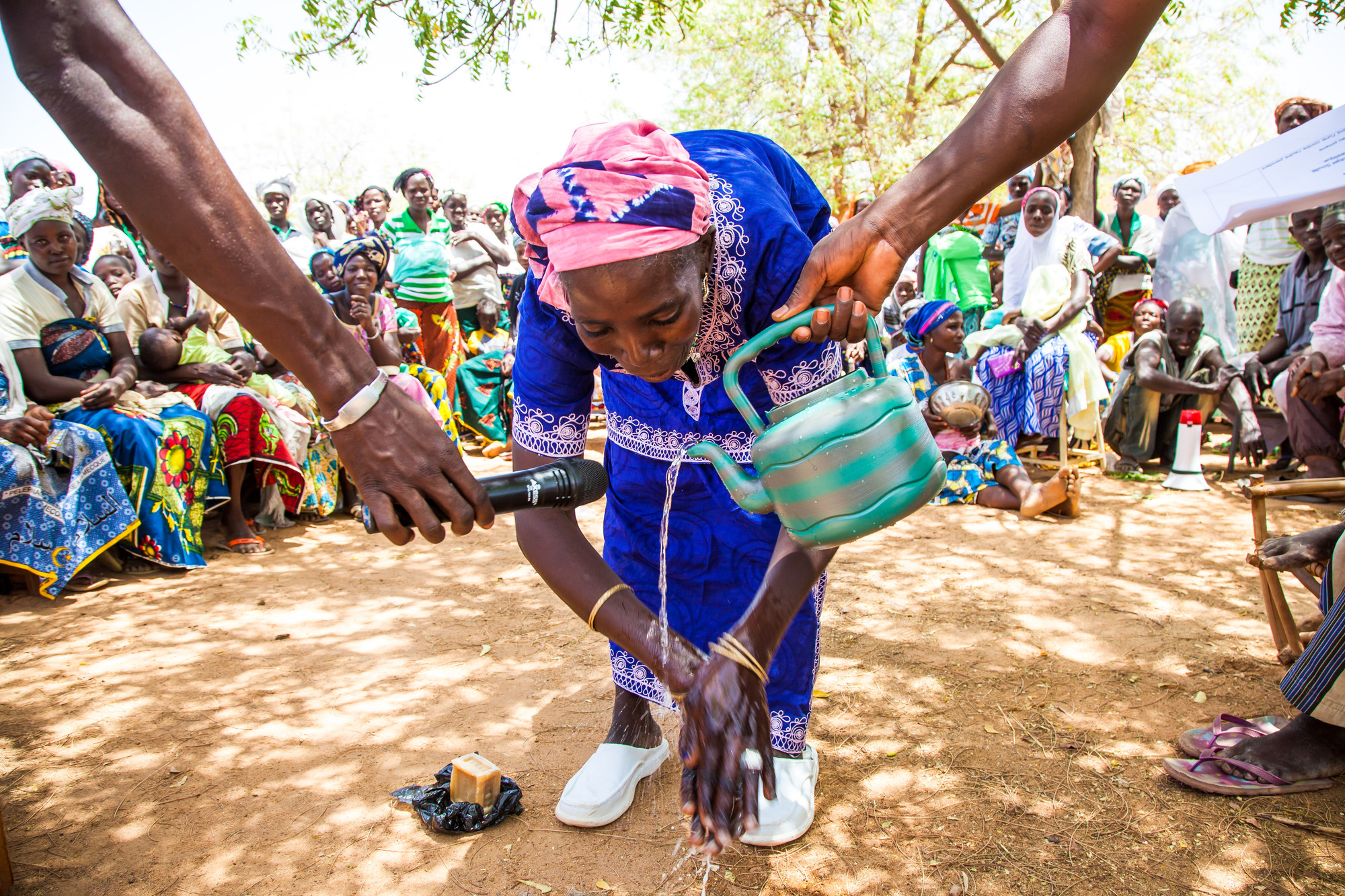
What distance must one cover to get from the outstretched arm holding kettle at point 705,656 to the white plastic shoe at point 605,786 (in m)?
0.60

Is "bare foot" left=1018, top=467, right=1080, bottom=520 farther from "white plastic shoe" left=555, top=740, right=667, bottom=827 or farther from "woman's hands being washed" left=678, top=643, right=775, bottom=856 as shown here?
"woman's hands being washed" left=678, top=643, right=775, bottom=856

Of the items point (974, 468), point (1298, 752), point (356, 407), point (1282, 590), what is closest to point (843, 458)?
point (356, 407)

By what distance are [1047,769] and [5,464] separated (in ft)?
15.4

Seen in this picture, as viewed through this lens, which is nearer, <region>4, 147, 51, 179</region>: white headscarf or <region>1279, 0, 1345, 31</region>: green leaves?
<region>1279, 0, 1345, 31</region>: green leaves

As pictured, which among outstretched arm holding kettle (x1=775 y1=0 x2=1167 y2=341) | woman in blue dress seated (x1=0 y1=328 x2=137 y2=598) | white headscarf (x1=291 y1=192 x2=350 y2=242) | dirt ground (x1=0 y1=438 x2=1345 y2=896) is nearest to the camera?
outstretched arm holding kettle (x1=775 y1=0 x2=1167 y2=341)

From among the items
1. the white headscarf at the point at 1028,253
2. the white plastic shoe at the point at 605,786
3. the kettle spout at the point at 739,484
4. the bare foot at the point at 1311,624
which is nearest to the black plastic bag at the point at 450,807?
the white plastic shoe at the point at 605,786

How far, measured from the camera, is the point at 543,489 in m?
1.64

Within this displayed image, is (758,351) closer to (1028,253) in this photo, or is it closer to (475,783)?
(475,783)

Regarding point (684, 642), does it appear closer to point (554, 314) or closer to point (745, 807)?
point (745, 807)

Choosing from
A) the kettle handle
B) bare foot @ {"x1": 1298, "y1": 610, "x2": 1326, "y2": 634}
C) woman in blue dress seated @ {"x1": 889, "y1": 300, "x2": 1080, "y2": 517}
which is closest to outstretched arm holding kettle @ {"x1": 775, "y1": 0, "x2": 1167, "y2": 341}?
the kettle handle

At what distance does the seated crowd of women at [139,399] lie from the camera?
4.13 meters

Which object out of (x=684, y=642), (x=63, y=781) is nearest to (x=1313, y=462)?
(x=684, y=642)

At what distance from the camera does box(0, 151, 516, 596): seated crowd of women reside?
413 cm

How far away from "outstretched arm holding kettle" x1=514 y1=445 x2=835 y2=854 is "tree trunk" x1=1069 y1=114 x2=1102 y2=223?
7126 millimetres
